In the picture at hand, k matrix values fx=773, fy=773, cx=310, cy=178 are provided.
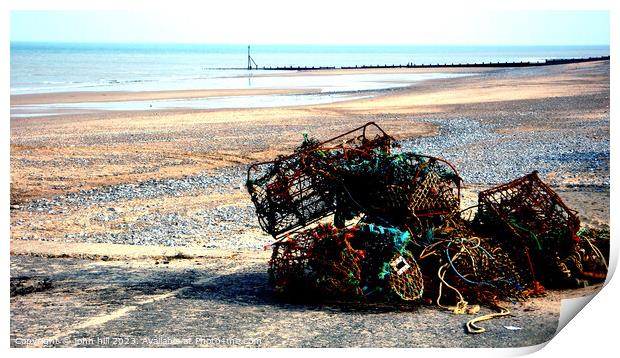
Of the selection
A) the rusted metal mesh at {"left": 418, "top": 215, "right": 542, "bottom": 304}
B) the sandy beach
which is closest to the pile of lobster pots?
the rusted metal mesh at {"left": 418, "top": 215, "right": 542, "bottom": 304}

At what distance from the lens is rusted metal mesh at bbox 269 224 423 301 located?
6230mm

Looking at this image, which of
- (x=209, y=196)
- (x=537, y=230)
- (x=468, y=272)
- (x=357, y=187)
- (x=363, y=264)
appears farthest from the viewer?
(x=209, y=196)

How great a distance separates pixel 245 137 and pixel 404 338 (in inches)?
493

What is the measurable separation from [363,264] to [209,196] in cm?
585

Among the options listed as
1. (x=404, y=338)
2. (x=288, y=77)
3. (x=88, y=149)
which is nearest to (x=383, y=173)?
(x=404, y=338)

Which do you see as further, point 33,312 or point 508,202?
point 508,202

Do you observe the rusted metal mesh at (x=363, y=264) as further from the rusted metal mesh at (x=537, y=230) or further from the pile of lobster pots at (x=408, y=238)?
the rusted metal mesh at (x=537, y=230)

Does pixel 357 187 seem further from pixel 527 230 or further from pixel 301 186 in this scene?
pixel 527 230

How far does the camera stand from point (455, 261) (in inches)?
257

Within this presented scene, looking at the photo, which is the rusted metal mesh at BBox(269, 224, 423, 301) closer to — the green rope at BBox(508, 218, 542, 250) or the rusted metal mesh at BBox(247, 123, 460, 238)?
the rusted metal mesh at BBox(247, 123, 460, 238)

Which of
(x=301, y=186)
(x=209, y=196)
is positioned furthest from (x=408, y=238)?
(x=209, y=196)

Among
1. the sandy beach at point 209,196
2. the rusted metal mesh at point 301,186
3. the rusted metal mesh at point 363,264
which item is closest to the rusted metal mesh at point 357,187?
the rusted metal mesh at point 301,186

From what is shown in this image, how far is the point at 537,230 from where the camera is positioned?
6.99 metres

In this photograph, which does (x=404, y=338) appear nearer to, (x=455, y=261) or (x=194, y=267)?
(x=455, y=261)
